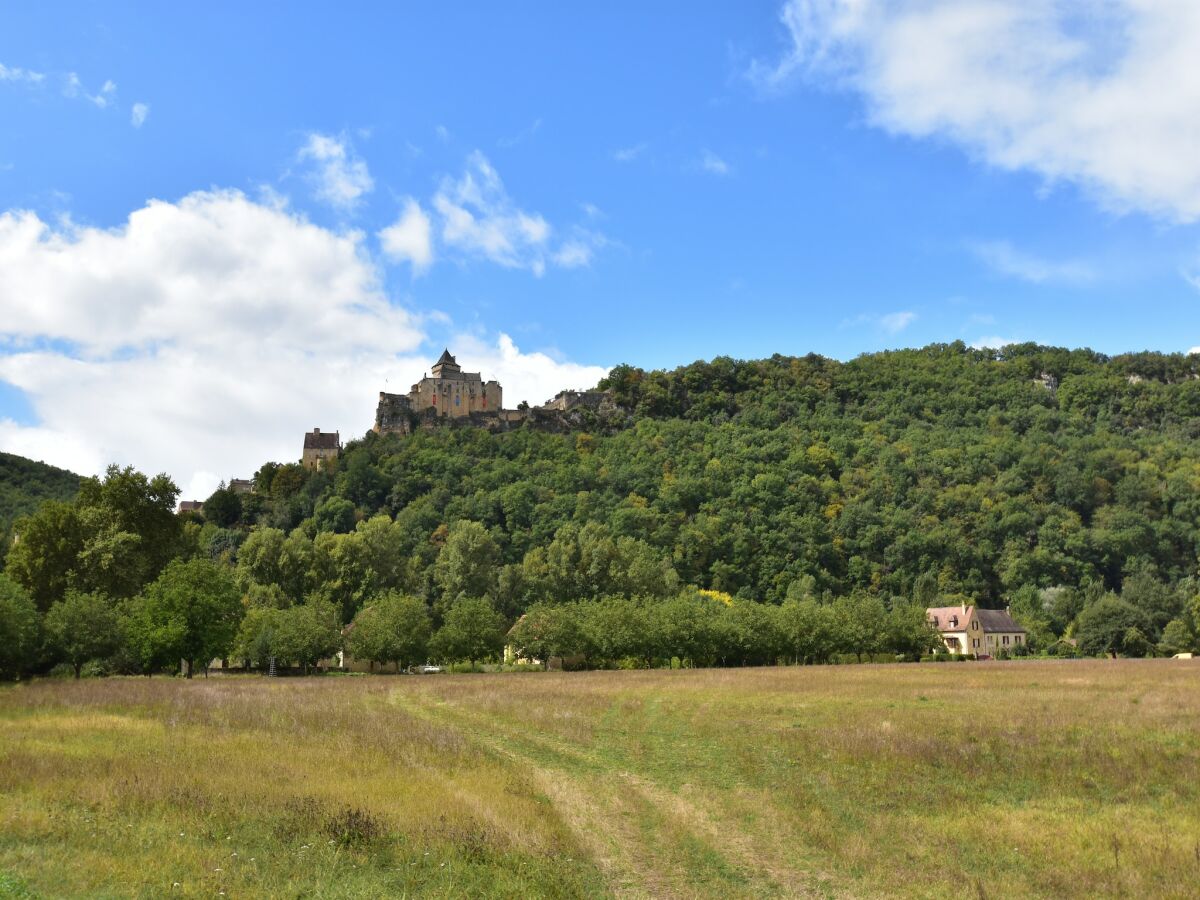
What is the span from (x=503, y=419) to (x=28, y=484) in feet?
250

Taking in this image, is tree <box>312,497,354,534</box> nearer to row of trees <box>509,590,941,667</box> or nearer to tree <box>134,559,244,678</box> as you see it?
row of trees <box>509,590,941,667</box>

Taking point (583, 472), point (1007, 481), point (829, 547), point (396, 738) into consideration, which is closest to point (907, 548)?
point (829, 547)

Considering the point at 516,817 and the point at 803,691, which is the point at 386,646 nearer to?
the point at 803,691

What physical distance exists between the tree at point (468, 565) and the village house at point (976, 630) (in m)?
54.4

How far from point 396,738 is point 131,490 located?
47.6 m

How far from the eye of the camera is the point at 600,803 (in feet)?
56.0

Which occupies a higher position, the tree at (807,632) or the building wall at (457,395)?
the building wall at (457,395)

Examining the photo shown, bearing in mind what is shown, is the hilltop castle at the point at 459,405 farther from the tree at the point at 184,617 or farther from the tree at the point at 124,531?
the tree at the point at 184,617

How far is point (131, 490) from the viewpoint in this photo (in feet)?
210

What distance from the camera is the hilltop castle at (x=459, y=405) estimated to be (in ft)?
570

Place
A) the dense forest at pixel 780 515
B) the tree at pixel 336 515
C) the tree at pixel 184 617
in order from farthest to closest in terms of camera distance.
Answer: the tree at pixel 336 515 < the dense forest at pixel 780 515 < the tree at pixel 184 617

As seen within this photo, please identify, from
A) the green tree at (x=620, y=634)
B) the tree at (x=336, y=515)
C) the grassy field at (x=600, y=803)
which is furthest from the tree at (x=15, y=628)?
the tree at (x=336, y=515)

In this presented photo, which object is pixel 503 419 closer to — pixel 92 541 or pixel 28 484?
pixel 28 484

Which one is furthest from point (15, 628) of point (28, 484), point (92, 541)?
point (28, 484)
